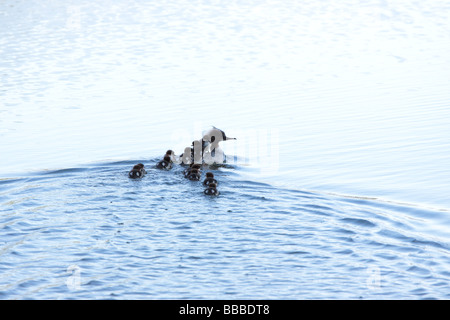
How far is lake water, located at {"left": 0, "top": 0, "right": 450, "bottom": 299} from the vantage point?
8750 mm

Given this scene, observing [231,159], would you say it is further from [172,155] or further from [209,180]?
[209,180]

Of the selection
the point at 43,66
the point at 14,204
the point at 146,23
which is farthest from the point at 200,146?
the point at 146,23

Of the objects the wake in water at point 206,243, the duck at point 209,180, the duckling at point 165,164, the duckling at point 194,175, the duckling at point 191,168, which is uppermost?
the duckling at point 165,164

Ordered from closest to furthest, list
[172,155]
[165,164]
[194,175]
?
[194,175] → [165,164] → [172,155]

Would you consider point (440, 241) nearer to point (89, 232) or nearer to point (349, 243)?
point (349, 243)

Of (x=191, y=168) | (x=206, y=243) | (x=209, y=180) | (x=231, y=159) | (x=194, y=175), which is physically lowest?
(x=206, y=243)

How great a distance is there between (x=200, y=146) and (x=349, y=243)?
5.85 m

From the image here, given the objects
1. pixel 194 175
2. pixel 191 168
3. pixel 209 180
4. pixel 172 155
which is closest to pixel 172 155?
pixel 172 155

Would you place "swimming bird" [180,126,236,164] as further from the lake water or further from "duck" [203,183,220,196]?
"duck" [203,183,220,196]

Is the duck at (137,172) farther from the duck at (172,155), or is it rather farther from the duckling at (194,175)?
the duck at (172,155)

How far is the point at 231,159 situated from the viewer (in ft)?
50.3

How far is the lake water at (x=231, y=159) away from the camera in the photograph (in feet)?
28.7

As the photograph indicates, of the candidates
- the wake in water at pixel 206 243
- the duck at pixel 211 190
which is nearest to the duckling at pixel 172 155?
the wake in water at pixel 206 243

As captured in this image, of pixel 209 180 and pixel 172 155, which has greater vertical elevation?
pixel 172 155
